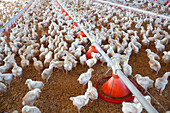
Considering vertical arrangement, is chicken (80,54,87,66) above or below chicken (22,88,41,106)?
above

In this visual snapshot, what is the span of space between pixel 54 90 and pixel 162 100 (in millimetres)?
2135

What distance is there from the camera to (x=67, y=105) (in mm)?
2828

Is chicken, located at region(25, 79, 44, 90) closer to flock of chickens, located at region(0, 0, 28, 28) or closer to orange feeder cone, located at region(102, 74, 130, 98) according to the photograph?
orange feeder cone, located at region(102, 74, 130, 98)

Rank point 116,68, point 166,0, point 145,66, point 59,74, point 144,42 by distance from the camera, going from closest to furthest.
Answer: point 116,68
point 59,74
point 145,66
point 144,42
point 166,0

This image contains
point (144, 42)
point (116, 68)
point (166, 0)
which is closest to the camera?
point (116, 68)

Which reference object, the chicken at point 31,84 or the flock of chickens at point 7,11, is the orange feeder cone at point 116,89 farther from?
the flock of chickens at point 7,11

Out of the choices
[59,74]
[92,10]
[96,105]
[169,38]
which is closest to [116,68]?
[96,105]

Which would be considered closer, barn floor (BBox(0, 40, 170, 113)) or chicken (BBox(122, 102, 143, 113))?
chicken (BBox(122, 102, 143, 113))

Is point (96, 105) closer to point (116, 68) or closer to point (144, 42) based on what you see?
point (116, 68)

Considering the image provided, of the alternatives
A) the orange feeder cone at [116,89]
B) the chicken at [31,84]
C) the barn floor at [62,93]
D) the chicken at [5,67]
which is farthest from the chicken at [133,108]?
the chicken at [5,67]

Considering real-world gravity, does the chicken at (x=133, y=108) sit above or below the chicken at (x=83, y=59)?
below

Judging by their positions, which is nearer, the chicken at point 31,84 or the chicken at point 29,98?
the chicken at point 29,98

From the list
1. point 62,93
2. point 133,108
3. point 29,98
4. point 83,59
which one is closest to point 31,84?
point 29,98

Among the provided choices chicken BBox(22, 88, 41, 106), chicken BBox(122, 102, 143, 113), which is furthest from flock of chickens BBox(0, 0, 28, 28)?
chicken BBox(122, 102, 143, 113)
